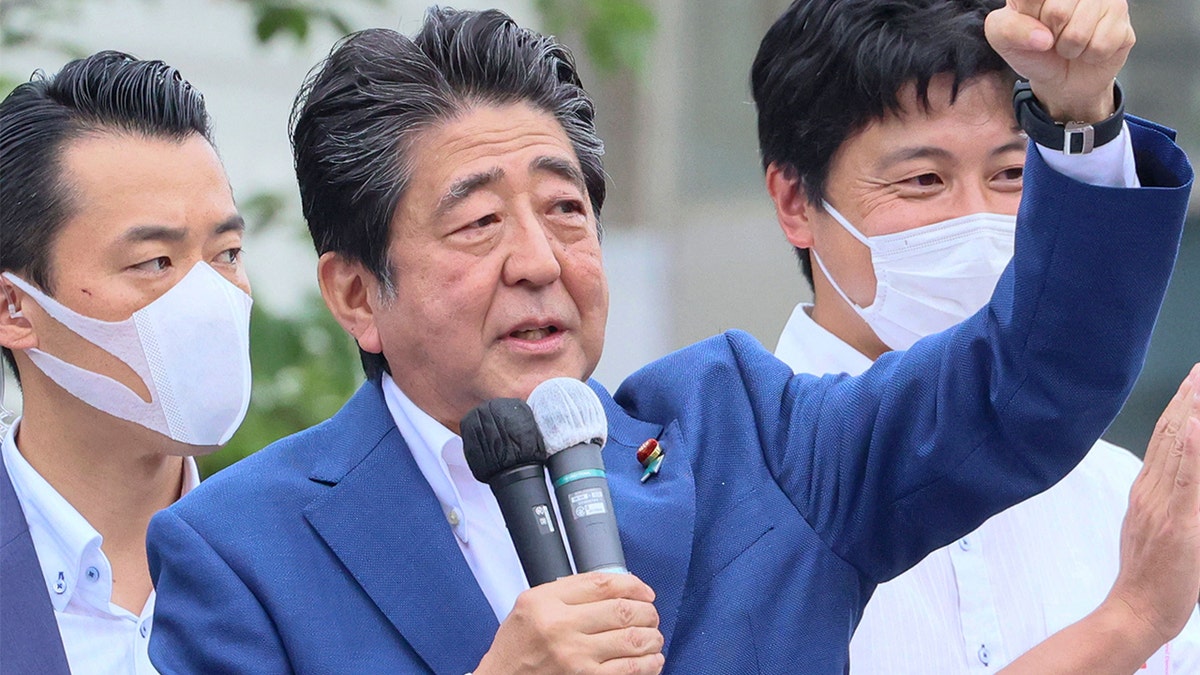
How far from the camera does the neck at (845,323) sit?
12.1ft

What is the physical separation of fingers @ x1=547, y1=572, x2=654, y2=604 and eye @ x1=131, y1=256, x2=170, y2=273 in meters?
1.75

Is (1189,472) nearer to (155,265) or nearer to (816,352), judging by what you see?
(816,352)

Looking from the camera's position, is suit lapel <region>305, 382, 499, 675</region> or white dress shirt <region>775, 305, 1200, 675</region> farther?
white dress shirt <region>775, 305, 1200, 675</region>

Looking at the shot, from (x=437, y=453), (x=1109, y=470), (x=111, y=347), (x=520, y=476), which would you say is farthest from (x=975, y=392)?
(x=111, y=347)

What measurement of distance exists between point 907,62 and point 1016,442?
1257mm

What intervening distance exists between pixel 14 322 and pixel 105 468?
1.27 ft

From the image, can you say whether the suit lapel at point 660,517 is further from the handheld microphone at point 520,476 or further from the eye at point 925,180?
the eye at point 925,180

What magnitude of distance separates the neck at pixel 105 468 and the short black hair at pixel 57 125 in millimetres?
265

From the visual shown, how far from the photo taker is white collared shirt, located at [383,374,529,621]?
9.44 feet

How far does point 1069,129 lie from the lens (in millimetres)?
2396

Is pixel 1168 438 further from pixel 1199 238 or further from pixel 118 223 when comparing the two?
pixel 1199 238

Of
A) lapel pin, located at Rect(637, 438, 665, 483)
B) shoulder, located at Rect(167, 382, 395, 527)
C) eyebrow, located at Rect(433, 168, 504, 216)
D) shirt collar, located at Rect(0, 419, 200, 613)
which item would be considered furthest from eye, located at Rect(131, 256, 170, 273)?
lapel pin, located at Rect(637, 438, 665, 483)

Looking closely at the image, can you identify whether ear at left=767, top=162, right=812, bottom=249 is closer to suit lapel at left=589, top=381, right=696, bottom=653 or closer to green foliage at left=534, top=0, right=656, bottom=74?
suit lapel at left=589, top=381, right=696, bottom=653

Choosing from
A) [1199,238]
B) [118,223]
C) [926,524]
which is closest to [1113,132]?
[926,524]
